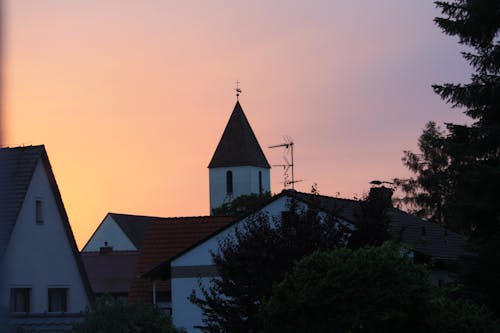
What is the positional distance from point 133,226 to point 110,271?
22830mm

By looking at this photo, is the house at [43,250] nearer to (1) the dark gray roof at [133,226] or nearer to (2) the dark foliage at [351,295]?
(2) the dark foliage at [351,295]

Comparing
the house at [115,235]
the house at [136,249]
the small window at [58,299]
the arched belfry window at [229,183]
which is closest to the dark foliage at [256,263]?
the house at [136,249]

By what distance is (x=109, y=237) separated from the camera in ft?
338

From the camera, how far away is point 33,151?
31.9 m

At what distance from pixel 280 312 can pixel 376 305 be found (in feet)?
4.20

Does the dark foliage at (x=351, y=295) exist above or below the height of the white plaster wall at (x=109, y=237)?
below

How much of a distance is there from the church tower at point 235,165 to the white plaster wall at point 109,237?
68.3ft

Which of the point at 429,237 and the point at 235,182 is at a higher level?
the point at 235,182

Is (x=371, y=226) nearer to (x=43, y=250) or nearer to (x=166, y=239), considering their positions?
(x=43, y=250)

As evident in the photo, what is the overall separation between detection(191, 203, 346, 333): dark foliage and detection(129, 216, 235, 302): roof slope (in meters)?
22.6

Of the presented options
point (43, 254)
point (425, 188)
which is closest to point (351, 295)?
point (43, 254)

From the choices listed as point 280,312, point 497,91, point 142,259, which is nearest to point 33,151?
point 142,259

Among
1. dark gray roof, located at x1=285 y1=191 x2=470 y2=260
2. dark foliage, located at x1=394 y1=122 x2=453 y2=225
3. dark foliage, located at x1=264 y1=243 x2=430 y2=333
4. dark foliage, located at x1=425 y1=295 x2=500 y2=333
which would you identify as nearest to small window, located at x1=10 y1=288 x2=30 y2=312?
dark gray roof, located at x1=285 y1=191 x2=470 y2=260

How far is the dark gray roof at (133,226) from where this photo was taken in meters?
102
